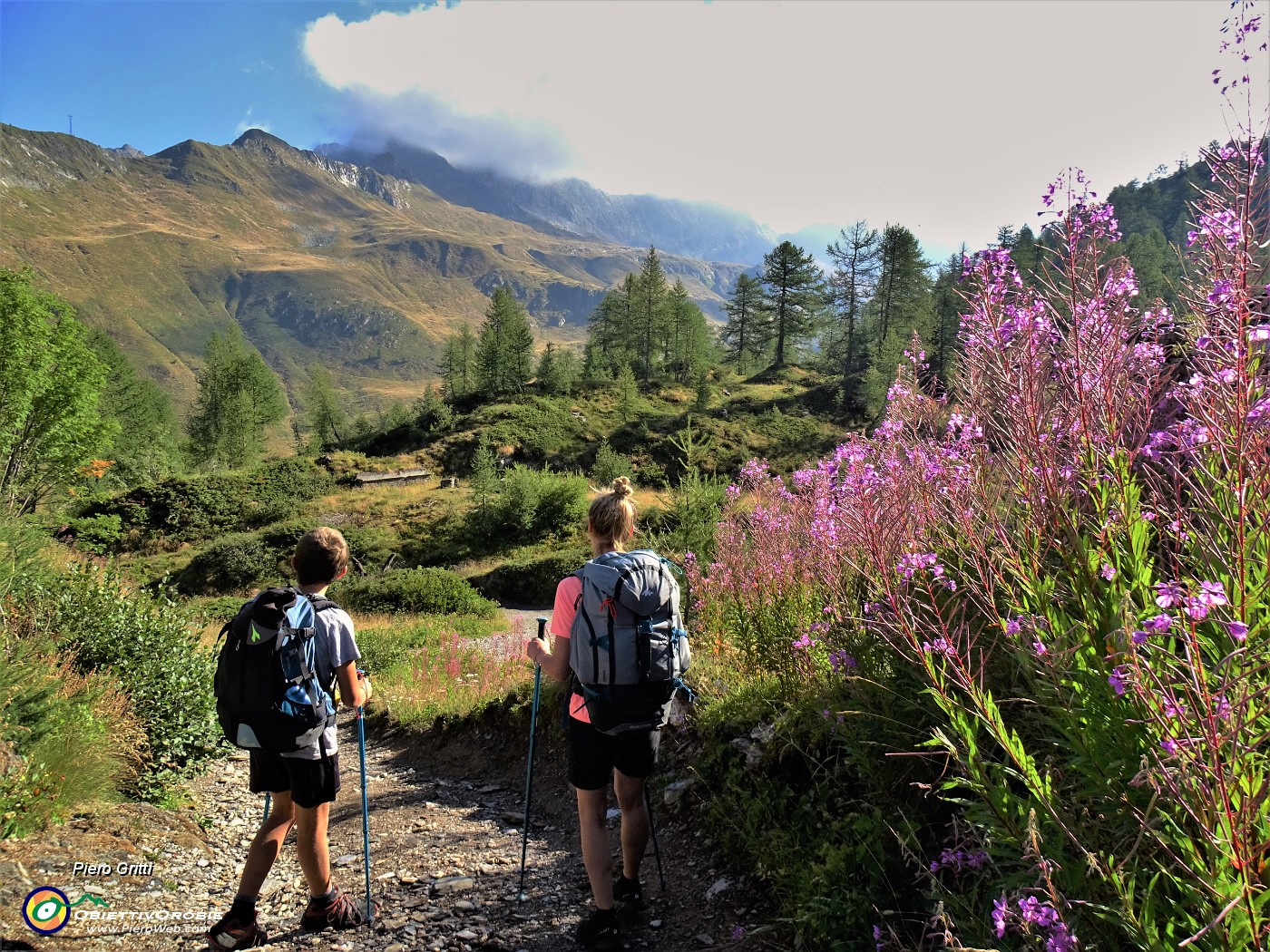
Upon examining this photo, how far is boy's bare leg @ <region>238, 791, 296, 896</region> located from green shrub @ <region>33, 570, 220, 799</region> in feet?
10.5

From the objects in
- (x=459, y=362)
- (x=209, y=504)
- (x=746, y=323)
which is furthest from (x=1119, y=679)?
(x=459, y=362)

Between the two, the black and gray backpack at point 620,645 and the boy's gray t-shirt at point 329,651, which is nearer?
the black and gray backpack at point 620,645

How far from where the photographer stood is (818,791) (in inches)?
148

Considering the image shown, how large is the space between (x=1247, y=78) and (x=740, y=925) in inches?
157

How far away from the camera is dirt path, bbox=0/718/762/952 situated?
3.71 m

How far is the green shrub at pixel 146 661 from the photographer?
6508 millimetres

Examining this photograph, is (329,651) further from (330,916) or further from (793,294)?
(793,294)

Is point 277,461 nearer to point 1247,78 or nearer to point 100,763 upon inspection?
point 100,763

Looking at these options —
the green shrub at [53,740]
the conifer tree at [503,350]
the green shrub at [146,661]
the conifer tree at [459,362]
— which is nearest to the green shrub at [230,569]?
the green shrub at [146,661]

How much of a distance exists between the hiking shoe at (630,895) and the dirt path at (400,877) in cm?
7

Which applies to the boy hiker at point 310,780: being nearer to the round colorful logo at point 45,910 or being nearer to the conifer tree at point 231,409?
the round colorful logo at point 45,910

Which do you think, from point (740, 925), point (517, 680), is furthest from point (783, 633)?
point (517, 680)

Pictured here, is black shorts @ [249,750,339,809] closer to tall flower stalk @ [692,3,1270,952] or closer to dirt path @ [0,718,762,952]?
dirt path @ [0,718,762,952]

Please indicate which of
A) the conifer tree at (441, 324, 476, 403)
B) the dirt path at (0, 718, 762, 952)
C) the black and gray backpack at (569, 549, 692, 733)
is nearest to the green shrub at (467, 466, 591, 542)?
the dirt path at (0, 718, 762, 952)
